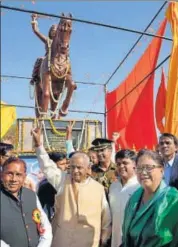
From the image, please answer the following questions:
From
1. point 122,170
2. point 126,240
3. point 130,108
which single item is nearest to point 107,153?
point 122,170

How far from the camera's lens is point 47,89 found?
691 centimetres

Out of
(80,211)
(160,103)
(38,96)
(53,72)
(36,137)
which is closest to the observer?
(80,211)

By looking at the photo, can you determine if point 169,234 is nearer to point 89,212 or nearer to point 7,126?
point 89,212

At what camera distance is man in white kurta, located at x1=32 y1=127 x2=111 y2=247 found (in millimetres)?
2277

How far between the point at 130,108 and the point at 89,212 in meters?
4.00

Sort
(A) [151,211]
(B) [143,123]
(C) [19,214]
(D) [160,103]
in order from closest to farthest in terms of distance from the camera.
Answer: (C) [19,214] < (A) [151,211] < (D) [160,103] < (B) [143,123]

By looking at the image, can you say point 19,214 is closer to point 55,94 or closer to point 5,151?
point 5,151

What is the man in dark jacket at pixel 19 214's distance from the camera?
63.1 inches

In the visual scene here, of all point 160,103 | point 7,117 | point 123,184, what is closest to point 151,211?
point 123,184

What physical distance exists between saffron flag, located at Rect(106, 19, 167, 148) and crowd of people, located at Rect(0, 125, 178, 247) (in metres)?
2.52

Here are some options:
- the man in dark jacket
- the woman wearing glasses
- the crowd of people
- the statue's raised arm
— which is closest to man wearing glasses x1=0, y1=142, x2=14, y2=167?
the crowd of people

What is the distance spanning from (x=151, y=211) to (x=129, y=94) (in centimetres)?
450

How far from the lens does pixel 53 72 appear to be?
270 inches

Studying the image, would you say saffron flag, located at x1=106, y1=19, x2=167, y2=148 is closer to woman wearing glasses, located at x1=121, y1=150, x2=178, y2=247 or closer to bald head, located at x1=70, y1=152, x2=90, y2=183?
bald head, located at x1=70, y1=152, x2=90, y2=183
